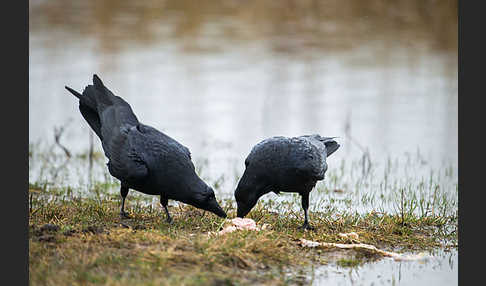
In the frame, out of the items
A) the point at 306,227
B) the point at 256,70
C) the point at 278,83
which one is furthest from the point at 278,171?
the point at 256,70

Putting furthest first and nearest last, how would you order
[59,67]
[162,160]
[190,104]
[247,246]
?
1. [59,67]
2. [190,104]
3. [162,160]
4. [247,246]

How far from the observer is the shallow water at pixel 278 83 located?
10.8 m

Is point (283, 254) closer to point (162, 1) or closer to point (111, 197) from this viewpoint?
point (111, 197)

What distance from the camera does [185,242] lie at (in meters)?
6.82

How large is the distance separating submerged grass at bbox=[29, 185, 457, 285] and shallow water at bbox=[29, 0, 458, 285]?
1.63 feet

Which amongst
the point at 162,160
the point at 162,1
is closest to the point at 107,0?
the point at 162,1

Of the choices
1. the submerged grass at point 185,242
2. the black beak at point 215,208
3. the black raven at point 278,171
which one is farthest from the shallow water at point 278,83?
the black beak at point 215,208

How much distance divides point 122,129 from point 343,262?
2.77 metres

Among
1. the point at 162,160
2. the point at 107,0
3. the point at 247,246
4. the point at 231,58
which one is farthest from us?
the point at 107,0

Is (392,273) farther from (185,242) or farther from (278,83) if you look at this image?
(278,83)

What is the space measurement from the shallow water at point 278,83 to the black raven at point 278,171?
1.28m

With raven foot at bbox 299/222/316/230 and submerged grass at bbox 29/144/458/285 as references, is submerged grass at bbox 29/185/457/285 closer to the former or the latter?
submerged grass at bbox 29/144/458/285

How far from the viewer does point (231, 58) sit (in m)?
18.4

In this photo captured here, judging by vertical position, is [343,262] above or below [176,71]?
below
